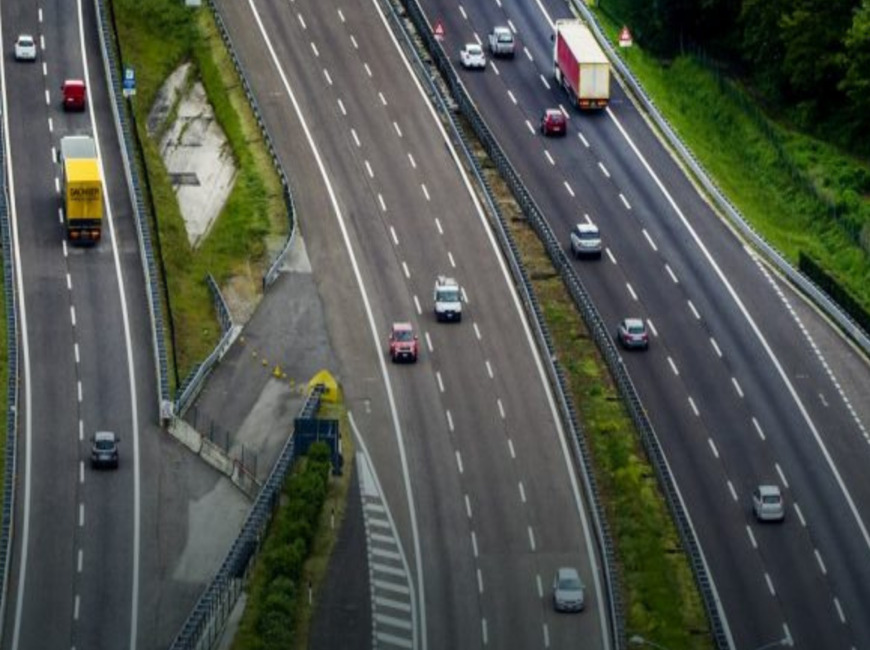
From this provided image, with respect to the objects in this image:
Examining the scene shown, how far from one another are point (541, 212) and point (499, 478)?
3046 centimetres

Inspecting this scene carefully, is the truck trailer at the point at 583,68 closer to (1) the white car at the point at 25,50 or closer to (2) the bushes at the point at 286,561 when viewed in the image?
(1) the white car at the point at 25,50

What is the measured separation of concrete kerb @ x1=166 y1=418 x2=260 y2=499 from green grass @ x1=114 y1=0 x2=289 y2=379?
6.27 metres

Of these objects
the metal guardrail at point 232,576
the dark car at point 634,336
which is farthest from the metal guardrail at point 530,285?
the metal guardrail at point 232,576

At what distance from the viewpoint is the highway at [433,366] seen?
14525 cm

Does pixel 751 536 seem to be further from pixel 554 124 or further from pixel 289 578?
pixel 554 124

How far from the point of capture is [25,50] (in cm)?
19600

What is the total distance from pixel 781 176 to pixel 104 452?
174 ft

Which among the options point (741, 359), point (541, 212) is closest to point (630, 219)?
point (541, 212)

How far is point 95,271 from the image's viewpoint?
171750 mm

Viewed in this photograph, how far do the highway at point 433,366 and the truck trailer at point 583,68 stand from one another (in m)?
8.84

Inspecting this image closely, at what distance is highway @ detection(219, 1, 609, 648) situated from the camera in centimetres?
14525

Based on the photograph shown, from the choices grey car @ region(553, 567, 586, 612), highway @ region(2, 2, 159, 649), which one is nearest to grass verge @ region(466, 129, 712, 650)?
grey car @ region(553, 567, 586, 612)

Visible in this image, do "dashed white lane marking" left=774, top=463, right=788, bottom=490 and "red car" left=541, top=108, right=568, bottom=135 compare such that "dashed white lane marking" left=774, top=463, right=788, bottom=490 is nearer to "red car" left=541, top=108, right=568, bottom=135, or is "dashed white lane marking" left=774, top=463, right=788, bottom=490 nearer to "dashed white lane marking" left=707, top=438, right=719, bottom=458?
"dashed white lane marking" left=707, top=438, right=719, bottom=458

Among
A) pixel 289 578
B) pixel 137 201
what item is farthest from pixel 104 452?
pixel 137 201
